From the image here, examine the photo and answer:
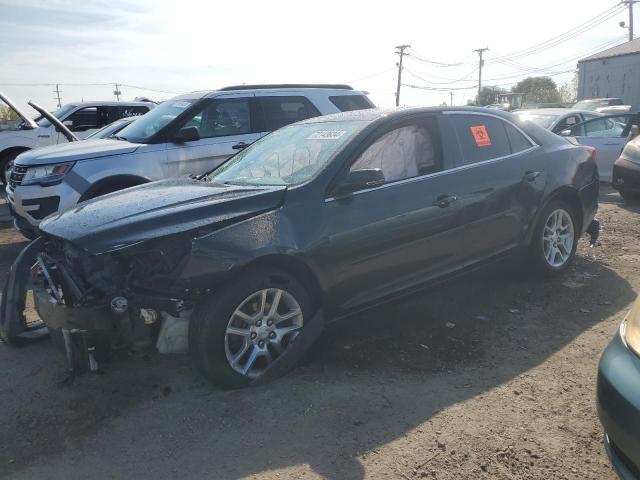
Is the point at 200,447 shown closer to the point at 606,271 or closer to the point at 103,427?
the point at 103,427

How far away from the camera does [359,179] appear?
3678 millimetres

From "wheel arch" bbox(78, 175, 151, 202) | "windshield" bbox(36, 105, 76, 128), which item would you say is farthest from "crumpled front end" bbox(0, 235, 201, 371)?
"windshield" bbox(36, 105, 76, 128)

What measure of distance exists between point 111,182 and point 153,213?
3.15 metres

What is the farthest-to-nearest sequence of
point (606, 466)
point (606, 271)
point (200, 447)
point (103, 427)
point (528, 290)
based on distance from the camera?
point (606, 271)
point (528, 290)
point (103, 427)
point (200, 447)
point (606, 466)

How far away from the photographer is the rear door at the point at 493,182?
14.2 feet

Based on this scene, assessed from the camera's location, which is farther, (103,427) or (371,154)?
(371,154)

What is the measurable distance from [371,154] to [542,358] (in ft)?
5.95

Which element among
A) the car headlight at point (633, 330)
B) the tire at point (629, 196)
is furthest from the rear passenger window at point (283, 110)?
the car headlight at point (633, 330)

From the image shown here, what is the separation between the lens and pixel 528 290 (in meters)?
4.96

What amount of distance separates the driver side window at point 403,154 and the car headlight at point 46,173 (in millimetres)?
3768

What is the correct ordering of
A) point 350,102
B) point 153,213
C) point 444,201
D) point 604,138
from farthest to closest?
point 604,138
point 350,102
point 444,201
point 153,213

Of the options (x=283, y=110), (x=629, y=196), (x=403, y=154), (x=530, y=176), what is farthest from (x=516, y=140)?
(x=629, y=196)

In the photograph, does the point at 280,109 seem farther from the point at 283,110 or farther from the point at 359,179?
the point at 359,179

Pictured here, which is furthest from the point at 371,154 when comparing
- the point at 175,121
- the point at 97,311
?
the point at 175,121
